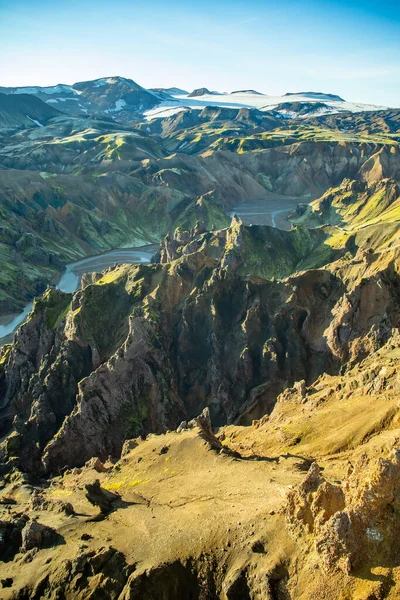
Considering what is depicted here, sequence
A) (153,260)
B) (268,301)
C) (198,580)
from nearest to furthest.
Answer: (198,580) < (268,301) < (153,260)

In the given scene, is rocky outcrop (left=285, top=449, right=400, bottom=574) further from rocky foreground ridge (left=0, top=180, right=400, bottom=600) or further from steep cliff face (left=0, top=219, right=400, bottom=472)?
steep cliff face (left=0, top=219, right=400, bottom=472)

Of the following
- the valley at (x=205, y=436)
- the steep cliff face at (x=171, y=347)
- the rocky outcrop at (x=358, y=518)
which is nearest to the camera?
the rocky outcrop at (x=358, y=518)

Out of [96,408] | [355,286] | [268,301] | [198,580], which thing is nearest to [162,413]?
[96,408]

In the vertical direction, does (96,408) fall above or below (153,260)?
below

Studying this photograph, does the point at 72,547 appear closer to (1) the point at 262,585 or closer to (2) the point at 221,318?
(1) the point at 262,585

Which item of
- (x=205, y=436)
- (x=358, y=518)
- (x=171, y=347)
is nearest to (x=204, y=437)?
(x=205, y=436)

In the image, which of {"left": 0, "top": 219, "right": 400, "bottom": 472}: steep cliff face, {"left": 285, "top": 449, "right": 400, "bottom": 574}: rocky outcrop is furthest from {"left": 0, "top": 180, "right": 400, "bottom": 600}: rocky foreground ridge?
{"left": 0, "top": 219, "right": 400, "bottom": 472}: steep cliff face

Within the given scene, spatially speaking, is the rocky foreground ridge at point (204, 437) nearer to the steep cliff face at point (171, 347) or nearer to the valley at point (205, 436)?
the valley at point (205, 436)

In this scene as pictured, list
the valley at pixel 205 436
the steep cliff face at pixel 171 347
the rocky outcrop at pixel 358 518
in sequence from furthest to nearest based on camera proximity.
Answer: the steep cliff face at pixel 171 347, the valley at pixel 205 436, the rocky outcrop at pixel 358 518

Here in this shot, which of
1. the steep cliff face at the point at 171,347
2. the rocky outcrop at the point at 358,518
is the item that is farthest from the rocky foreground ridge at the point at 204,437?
the steep cliff face at the point at 171,347
